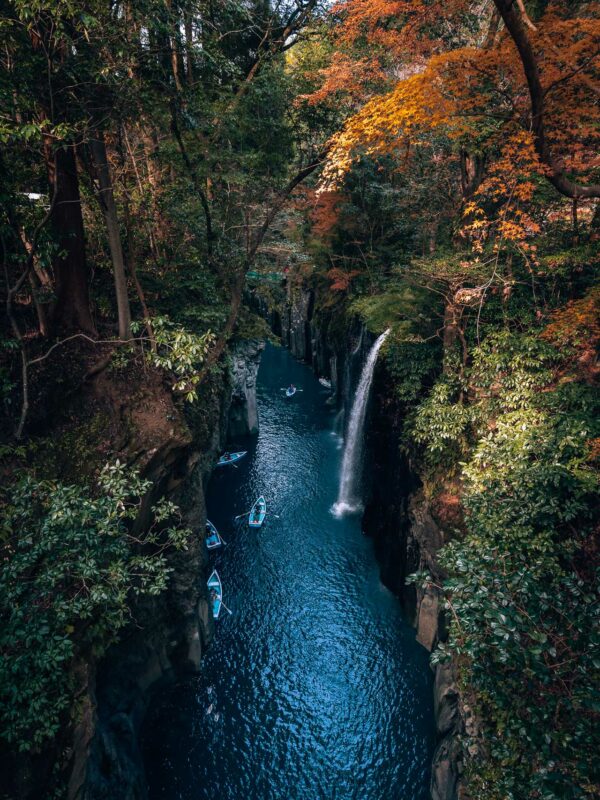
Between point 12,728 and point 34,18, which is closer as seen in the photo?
point 12,728

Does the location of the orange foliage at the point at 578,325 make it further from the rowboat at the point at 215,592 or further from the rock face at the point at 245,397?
the rock face at the point at 245,397

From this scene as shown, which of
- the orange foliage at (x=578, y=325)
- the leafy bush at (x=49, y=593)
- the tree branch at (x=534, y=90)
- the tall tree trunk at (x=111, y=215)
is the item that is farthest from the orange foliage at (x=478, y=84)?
the leafy bush at (x=49, y=593)

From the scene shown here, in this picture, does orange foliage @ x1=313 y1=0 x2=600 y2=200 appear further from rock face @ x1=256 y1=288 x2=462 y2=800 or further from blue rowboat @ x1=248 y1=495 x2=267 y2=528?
blue rowboat @ x1=248 y1=495 x2=267 y2=528

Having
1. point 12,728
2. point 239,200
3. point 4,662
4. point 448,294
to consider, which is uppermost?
point 239,200

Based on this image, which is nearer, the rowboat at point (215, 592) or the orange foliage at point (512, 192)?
the orange foliage at point (512, 192)

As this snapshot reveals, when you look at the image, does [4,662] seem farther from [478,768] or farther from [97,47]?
[97,47]

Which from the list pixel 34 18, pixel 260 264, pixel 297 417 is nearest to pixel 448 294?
pixel 260 264
